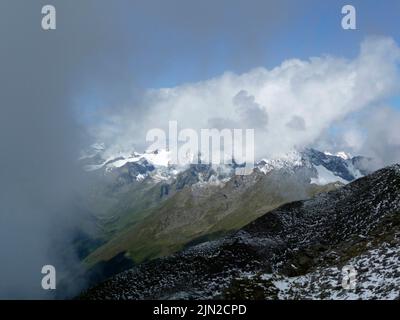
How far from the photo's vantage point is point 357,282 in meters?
30.2

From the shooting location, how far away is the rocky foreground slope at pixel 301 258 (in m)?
32.6

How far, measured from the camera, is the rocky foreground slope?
3262 centimetres

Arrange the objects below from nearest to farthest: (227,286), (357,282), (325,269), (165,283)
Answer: (357,282)
(325,269)
(227,286)
(165,283)

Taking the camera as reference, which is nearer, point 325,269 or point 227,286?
point 325,269

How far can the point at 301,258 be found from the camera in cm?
4666

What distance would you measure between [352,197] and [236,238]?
1877cm

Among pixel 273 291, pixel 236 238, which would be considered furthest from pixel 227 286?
pixel 236 238

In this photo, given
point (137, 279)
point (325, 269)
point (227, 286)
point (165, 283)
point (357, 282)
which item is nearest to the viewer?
point (357, 282)
